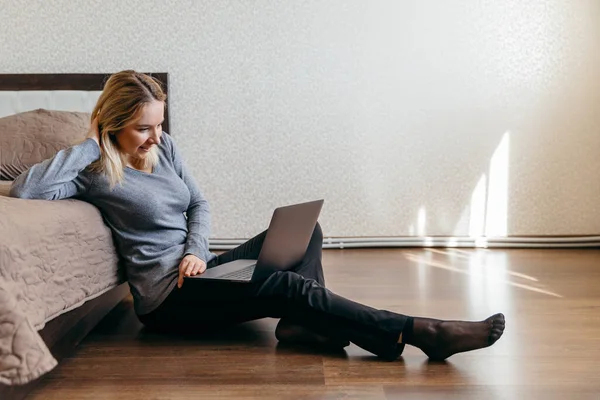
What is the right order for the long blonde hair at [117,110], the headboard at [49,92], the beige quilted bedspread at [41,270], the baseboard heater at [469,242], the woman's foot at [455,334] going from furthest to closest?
the baseboard heater at [469,242] → the headboard at [49,92] → the long blonde hair at [117,110] → the woman's foot at [455,334] → the beige quilted bedspread at [41,270]

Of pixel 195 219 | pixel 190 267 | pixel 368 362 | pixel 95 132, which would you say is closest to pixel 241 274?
pixel 190 267

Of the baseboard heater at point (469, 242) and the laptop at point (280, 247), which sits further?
the baseboard heater at point (469, 242)

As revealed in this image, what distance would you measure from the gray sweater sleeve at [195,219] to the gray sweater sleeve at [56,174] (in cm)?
32

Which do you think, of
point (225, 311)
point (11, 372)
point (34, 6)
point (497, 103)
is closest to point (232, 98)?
point (34, 6)

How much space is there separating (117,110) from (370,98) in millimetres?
2005

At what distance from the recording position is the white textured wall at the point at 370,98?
3484 millimetres

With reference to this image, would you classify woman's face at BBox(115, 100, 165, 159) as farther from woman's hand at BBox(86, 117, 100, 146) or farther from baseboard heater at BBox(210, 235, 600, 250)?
baseboard heater at BBox(210, 235, 600, 250)

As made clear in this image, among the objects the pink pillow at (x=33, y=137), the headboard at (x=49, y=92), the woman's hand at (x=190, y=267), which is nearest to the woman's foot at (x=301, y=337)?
the woman's hand at (x=190, y=267)

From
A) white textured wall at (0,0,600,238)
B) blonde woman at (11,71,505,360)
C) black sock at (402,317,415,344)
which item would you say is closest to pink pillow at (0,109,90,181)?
blonde woman at (11,71,505,360)

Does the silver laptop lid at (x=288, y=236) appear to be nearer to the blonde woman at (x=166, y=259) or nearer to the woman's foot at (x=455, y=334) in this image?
the blonde woman at (x=166, y=259)

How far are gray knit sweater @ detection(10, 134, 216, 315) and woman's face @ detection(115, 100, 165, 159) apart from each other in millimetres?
72

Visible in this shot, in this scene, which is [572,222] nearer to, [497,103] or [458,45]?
[497,103]

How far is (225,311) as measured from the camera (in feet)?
6.01

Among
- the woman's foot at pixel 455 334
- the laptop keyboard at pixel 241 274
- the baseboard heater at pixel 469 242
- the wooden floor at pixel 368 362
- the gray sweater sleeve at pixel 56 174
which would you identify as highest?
the gray sweater sleeve at pixel 56 174
